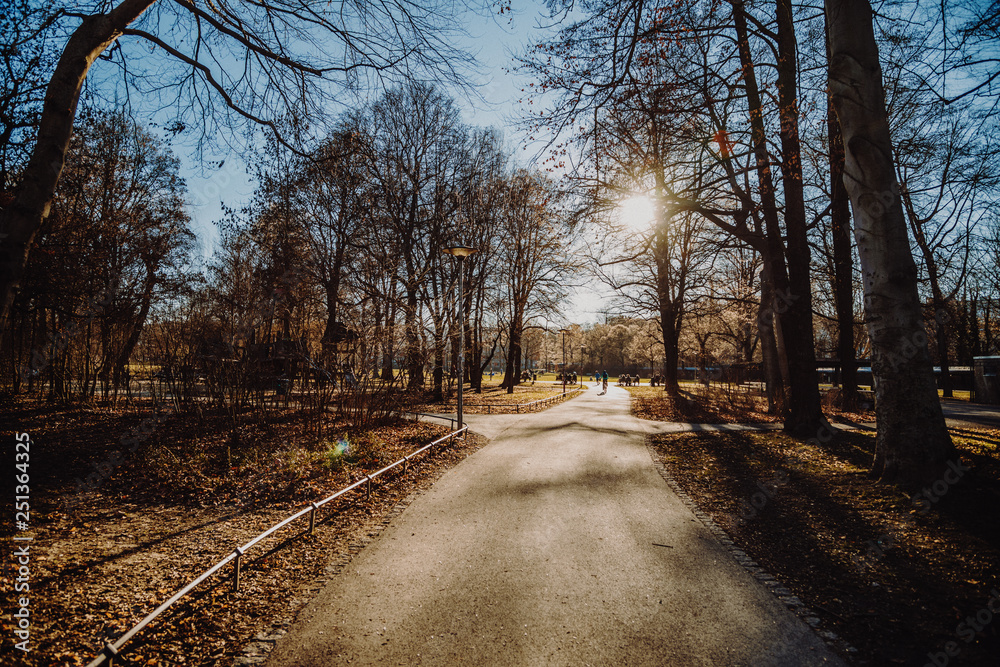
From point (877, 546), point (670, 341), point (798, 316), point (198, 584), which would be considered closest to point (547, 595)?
point (198, 584)

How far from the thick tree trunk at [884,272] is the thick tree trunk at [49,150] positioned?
8320mm

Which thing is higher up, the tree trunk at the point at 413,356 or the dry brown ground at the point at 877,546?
the tree trunk at the point at 413,356

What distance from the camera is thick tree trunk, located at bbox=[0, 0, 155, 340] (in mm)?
3459

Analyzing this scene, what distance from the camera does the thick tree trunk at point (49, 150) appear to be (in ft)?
11.3

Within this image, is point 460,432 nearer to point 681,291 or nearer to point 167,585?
point 167,585

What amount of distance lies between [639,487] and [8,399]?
15.2m

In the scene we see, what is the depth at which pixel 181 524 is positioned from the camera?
521 centimetres

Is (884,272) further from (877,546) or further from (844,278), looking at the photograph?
(844,278)

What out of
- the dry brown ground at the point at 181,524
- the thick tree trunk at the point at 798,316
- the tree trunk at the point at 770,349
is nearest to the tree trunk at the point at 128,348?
the dry brown ground at the point at 181,524

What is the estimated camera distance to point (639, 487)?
721 centimetres

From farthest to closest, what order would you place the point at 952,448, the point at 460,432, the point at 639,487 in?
the point at 460,432, the point at 639,487, the point at 952,448

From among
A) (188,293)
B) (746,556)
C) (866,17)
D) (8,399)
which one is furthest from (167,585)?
(188,293)

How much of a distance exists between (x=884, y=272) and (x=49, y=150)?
29.5 ft

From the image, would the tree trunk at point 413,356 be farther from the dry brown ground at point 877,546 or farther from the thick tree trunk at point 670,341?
the thick tree trunk at point 670,341
